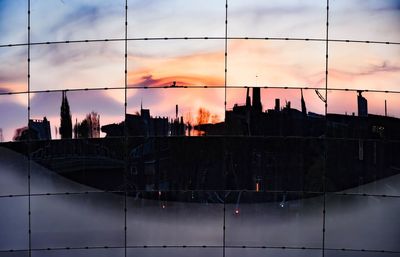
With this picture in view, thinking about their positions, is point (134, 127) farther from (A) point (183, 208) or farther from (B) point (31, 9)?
(B) point (31, 9)

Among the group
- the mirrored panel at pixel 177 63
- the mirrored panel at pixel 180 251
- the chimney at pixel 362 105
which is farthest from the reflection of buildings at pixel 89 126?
the chimney at pixel 362 105

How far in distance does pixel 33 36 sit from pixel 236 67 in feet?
17.6

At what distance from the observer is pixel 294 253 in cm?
1609

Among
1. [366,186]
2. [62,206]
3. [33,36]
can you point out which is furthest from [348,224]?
[33,36]

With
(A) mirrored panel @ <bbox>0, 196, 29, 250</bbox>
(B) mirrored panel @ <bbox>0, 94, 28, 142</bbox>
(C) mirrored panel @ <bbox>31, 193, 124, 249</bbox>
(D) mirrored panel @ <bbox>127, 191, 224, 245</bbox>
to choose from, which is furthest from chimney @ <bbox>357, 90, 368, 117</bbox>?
(A) mirrored panel @ <bbox>0, 196, 29, 250</bbox>

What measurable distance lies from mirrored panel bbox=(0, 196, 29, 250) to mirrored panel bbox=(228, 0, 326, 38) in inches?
280

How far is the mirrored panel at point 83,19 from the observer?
1599 centimetres

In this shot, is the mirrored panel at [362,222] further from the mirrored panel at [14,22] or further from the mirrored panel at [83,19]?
the mirrored panel at [14,22]

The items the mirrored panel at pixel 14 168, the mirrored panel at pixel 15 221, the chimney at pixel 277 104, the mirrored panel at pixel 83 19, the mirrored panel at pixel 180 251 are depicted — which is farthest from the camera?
the mirrored panel at pixel 15 221

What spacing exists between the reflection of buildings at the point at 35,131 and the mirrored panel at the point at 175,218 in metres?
2.72

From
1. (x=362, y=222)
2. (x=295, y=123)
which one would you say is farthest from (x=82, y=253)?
(x=362, y=222)

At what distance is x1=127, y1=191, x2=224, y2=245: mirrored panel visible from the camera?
1590 cm

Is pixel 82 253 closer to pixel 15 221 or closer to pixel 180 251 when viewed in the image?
pixel 15 221

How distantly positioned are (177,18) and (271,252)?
648 cm
